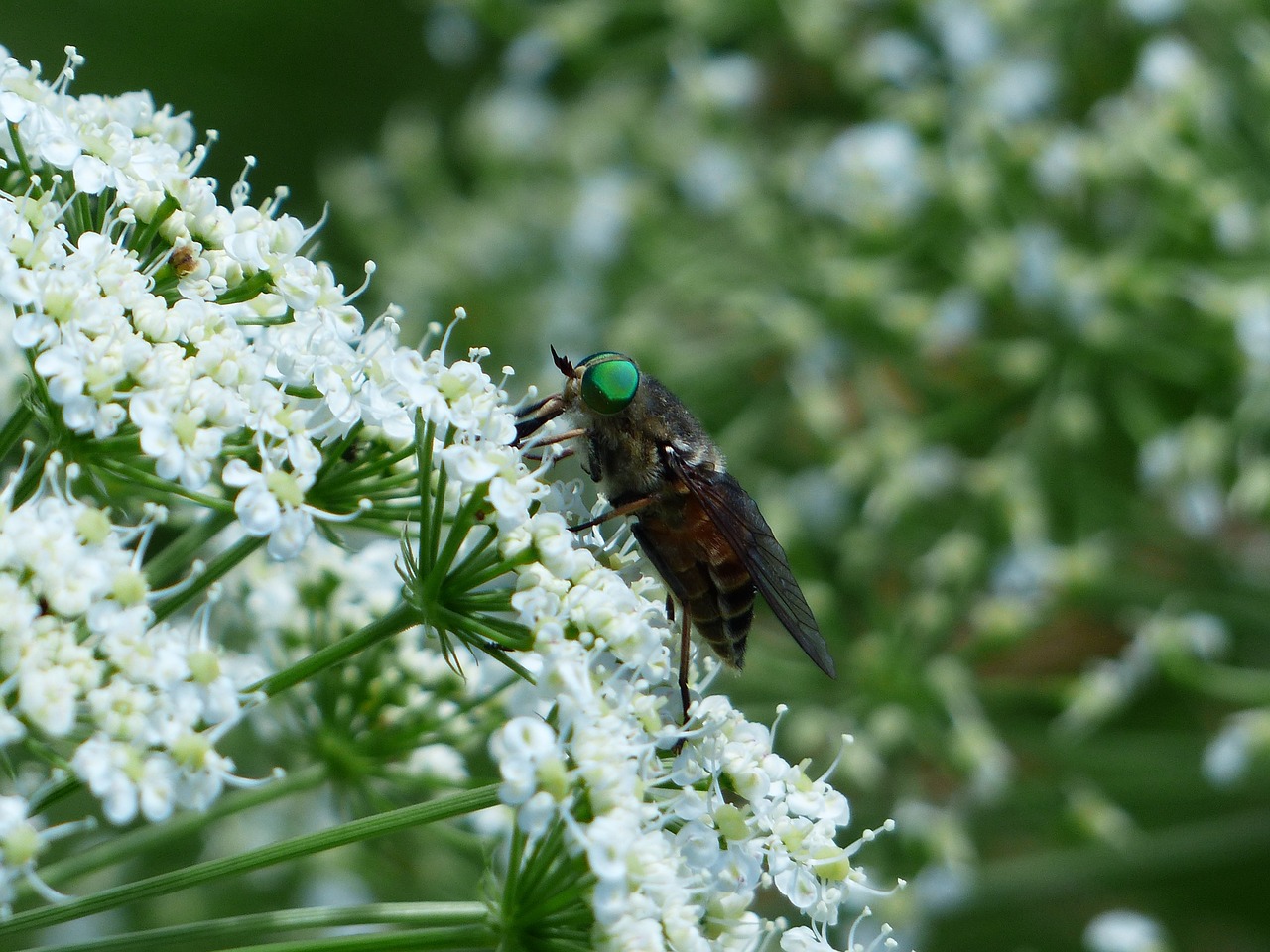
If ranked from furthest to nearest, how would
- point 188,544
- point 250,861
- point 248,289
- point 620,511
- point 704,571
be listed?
point 704,571
point 620,511
point 188,544
point 248,289
point 250,861

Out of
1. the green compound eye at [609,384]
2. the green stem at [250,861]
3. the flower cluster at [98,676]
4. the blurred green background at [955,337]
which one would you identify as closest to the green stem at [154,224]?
the flower cluster at [98,676]

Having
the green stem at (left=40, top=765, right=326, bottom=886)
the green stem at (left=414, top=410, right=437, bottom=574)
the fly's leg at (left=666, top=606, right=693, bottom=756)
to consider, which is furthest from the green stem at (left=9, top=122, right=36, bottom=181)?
the fly's leg at (left=666, top=606, right=693, bottom=756)

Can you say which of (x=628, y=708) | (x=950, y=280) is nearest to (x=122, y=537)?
(x=628, y=708)

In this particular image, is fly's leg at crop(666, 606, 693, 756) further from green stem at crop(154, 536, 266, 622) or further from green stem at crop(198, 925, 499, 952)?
green stem at crop(154, 536, 266, 622)

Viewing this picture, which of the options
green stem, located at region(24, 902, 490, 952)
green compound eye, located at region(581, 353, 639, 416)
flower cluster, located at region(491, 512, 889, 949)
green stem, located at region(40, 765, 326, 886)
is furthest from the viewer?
green compound eye, located at region(581, 353, 639, 416)

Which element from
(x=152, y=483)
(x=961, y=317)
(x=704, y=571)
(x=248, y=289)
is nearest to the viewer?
(x=152, y=483)

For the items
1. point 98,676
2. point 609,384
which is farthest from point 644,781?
point 609,384

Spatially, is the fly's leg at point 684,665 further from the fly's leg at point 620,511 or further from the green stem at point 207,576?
the green stem at point 207,576

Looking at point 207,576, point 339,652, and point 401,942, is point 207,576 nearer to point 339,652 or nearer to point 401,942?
point 339,652
